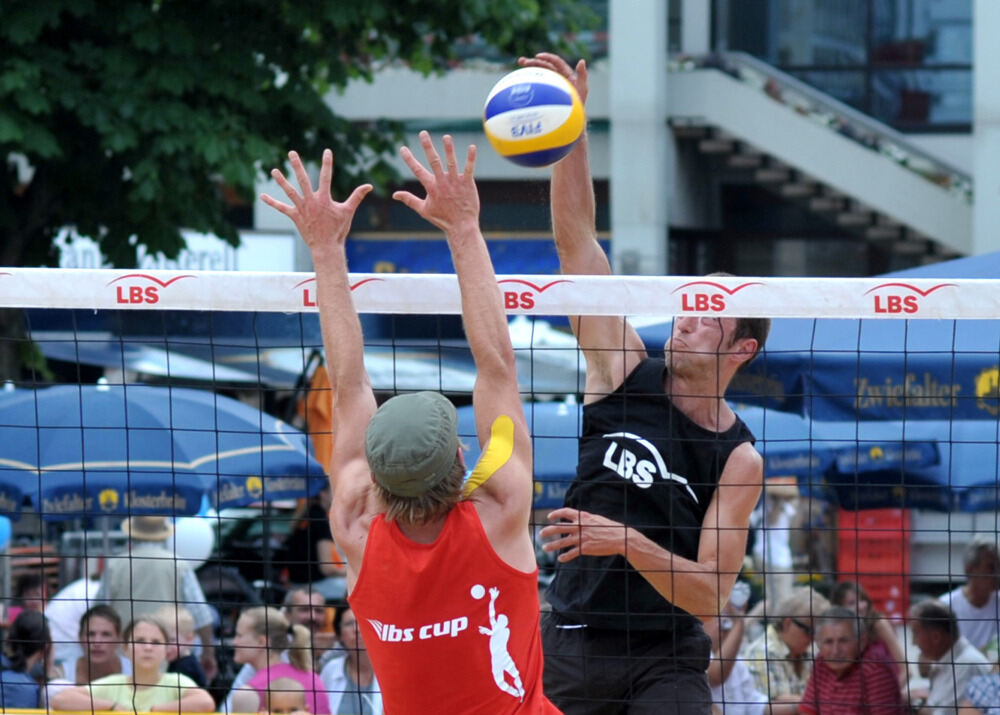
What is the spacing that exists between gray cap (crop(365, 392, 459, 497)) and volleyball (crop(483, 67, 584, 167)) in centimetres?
105

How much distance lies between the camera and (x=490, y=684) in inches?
120

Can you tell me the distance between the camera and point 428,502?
2975 mm

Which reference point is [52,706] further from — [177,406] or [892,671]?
[892,671]

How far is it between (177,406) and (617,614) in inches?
174

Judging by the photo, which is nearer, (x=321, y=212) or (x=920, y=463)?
(x=321, y=212)

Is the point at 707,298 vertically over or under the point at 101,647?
over

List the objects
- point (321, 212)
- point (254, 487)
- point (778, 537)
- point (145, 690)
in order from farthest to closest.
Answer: point (778, 537), point (254, 487), point (145, 690), point (321, 212)

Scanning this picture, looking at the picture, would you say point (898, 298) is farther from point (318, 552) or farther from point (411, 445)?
point (318, 552)

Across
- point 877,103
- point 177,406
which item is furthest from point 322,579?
point 877,103

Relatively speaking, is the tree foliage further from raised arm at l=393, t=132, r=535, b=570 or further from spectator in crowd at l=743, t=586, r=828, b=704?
raised arm at l=393, t=132, r=535, b=570

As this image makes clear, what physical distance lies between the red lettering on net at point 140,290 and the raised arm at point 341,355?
840mm

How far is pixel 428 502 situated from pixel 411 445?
16 cm

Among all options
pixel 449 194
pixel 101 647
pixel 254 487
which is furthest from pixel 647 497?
Answer: pixel 254 487

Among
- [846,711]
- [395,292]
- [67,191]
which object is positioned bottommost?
[846,711]
